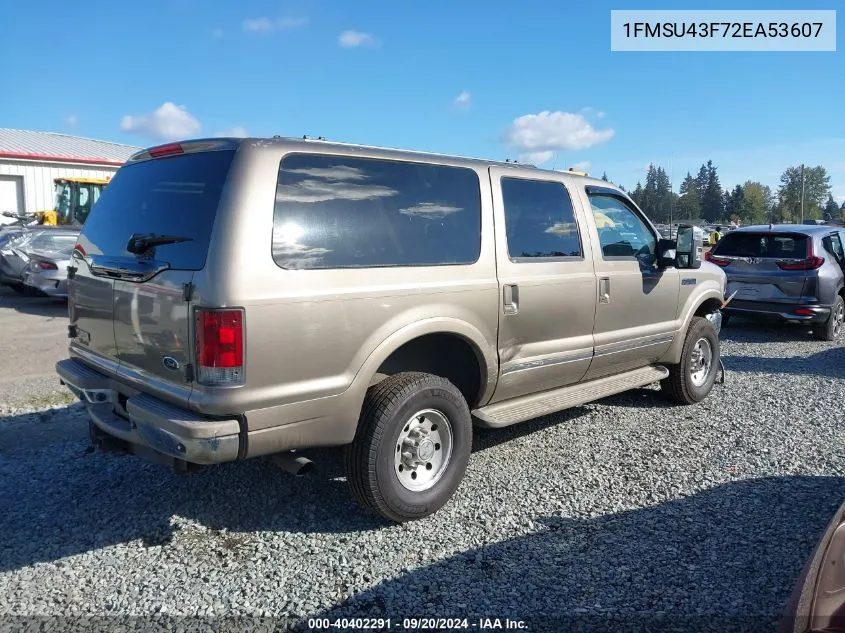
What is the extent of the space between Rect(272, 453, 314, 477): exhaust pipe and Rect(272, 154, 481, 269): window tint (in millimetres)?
1015

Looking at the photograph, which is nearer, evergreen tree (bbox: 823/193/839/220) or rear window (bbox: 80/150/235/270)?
rear window (bbox: 80/150/235/270)

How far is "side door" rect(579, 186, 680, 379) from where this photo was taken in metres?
4.84

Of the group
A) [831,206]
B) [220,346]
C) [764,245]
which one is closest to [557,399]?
[220,346]

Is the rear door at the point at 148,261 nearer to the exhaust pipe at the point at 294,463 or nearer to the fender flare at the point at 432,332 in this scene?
the exhaust pipe at the point at 294,463

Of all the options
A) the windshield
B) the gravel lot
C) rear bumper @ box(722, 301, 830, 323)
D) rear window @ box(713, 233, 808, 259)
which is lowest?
the gravel lot

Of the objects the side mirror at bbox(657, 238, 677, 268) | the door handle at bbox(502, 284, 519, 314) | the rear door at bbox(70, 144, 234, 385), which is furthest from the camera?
the side mirror at bbox(657, 238, 677, 268)

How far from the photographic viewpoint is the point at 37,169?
27.0 metres

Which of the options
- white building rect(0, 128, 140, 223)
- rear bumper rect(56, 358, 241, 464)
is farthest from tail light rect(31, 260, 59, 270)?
white building rect(0, 128, 140, 223)

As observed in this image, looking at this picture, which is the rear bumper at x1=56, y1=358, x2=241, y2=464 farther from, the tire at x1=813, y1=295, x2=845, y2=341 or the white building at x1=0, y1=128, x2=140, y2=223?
the white building at x1=0, y1=128, x2=140, y2=223

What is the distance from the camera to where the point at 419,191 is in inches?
148

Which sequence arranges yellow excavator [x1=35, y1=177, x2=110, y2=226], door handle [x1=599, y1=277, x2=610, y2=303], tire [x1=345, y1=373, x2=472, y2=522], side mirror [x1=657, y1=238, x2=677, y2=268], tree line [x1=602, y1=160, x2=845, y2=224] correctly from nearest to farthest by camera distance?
tire [x1=345, y1=373, x2=472, y2=522] → door handle [x1=599, y1=277, x2=610, y2=303] → side mirror [x1=657, y1=238, x2=677, y2=268] → yellow excavator [x1=35, y1=177, x2=110, y2=226] → tree line [x1=602, y1=160, x2=845, y2=224]

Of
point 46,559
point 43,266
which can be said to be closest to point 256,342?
point 46,559

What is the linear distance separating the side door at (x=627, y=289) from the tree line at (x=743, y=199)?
8472 centimetres

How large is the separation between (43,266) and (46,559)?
10660mm
